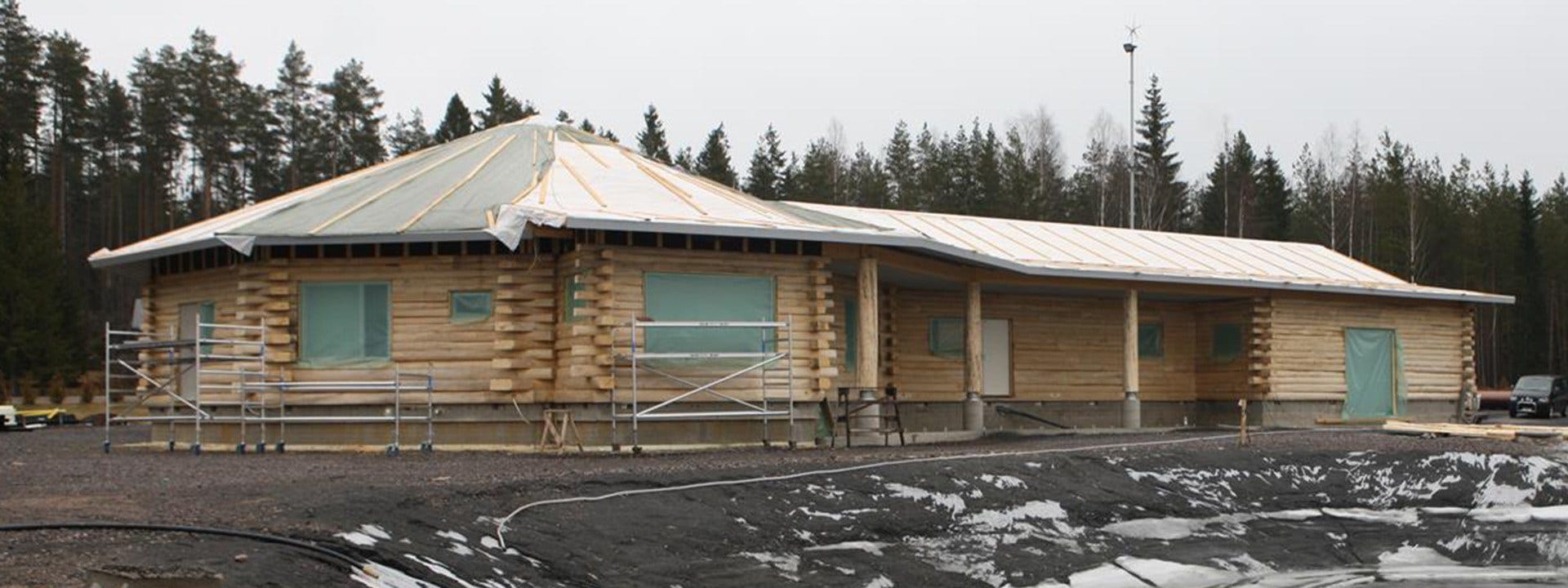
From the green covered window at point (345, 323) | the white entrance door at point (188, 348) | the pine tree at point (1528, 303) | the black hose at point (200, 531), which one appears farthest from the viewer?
the pine tree at point (1528, 303)

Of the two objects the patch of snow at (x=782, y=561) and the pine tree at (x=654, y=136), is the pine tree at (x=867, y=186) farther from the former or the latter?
the patch of snow at (x=782, y=561)

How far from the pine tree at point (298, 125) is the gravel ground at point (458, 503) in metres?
35.8

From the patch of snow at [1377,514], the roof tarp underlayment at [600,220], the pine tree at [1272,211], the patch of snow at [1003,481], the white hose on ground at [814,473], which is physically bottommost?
the patch of snow at [1377,514]

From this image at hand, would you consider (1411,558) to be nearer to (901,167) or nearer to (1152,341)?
(1152,341)

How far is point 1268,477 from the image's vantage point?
17.6 m

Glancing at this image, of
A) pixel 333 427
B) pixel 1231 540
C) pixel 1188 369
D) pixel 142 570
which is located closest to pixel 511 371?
pixel 333 427

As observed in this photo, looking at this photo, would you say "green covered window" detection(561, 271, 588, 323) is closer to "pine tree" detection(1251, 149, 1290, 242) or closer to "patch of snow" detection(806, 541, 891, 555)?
"patch of snow" detection(806, 541, 891, 555)

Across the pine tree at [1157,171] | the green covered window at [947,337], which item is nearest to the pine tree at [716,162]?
the pine tree at [1157,171]

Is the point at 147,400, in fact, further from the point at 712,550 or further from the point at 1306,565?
the point at 1306,565

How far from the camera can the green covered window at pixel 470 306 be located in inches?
747

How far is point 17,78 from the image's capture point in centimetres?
4919

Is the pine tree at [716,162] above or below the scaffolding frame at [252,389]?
above

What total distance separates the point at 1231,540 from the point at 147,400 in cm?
1572

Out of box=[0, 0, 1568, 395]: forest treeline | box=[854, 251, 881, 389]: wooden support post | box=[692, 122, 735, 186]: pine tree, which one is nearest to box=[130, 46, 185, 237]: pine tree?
box=[0, 0, 1568, 395]: forest treeline
